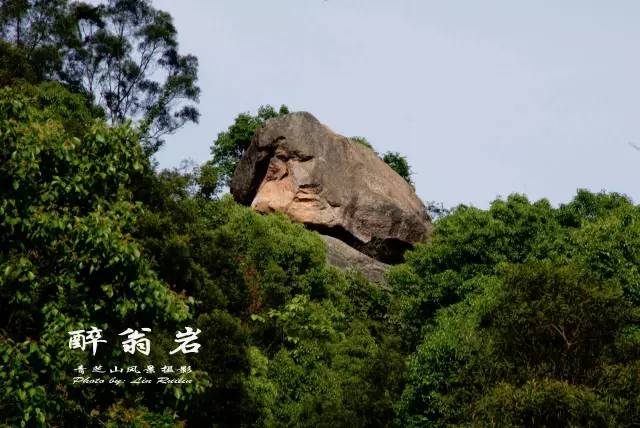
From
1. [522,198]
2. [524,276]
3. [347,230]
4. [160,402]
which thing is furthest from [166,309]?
[347,230]

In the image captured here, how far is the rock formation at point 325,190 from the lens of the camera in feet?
124

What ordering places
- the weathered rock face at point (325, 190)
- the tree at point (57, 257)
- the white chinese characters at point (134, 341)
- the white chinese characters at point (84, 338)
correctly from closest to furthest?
1. the tree at point (57, 257)
2. the white chinese characters at point (84, 338)
3. the white chinese characters at point (134, 341)
4. the weathered rock face at point (325, 190)

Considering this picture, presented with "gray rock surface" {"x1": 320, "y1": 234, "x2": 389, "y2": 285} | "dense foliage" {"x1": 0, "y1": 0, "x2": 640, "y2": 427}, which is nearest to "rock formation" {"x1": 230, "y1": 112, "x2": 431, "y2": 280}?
"gray rock surface" {"x1": 320, "y1": 234, "x2": 389, "y2": 285}

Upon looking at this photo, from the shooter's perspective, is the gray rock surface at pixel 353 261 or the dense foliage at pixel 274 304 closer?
the dense foliage at pixel 274 304

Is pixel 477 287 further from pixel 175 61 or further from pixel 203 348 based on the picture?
pixel 175 61

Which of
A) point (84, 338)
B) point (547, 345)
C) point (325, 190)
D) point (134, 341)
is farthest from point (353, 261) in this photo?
point (84, 338)

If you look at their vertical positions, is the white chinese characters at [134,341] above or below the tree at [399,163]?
below

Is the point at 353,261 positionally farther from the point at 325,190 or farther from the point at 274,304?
the point at 274,304

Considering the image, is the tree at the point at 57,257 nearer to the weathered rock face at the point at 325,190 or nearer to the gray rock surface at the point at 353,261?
the gray rock surface at the point at 353,261

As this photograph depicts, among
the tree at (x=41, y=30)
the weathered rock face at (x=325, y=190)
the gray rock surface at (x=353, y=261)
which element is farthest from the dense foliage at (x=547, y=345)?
the tree at (x=41, y=30)

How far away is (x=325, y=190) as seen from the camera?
3794 centimetres

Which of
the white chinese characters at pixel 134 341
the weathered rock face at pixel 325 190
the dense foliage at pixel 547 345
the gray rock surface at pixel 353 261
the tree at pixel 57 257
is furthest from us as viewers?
the weathered rock face at pixel 325 190

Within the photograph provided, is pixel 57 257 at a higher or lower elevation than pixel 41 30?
lower

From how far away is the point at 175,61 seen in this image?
50.3 meters
